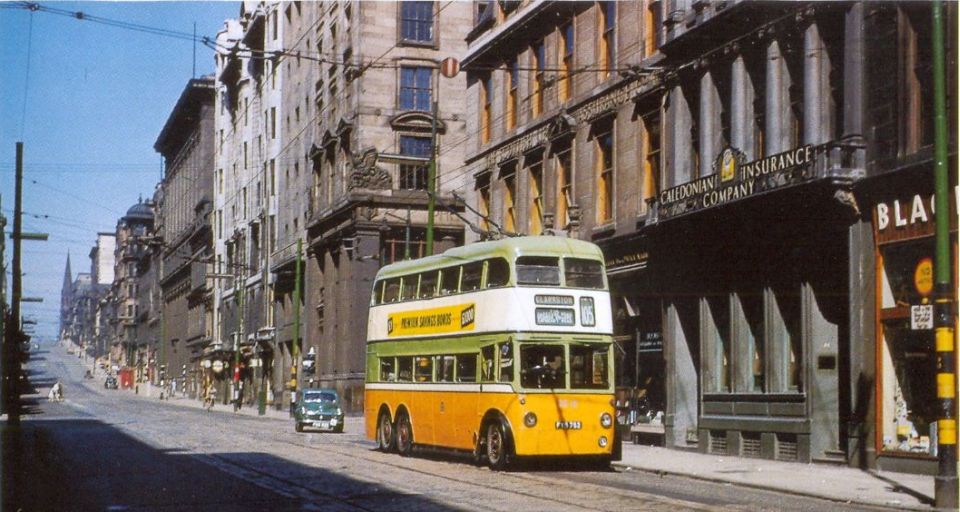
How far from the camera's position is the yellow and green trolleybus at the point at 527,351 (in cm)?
2488

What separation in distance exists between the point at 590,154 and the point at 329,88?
3437cm

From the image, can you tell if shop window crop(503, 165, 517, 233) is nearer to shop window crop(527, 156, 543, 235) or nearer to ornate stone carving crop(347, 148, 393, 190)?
shop window crop(527, 156, 543, 235)

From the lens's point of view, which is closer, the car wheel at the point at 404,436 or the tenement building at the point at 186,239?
the car wheel at the point at 404,436

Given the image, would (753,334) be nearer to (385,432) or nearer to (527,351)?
(527,351)

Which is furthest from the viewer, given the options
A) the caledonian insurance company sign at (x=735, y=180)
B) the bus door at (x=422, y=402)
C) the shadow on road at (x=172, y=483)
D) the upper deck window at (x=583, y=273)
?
the bus door at (x=422, y=402)

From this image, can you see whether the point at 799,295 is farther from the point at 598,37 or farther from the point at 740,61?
the point at 598,37

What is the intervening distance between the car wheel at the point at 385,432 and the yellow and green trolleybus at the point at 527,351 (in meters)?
3.34

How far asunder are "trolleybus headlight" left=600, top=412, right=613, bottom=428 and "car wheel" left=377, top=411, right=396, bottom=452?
22.8 feet

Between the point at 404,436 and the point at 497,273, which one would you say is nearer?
the point at 497,273

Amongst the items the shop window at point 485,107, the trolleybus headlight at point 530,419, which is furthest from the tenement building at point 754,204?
the trolleybus headlight at point 530,419

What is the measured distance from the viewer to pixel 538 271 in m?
25.2

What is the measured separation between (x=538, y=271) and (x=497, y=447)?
3504 millimetres

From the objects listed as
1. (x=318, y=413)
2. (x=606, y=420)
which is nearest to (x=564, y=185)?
(x=318, y=413)

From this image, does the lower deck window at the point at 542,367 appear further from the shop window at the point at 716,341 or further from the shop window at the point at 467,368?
the shop window at the point at 716,341
